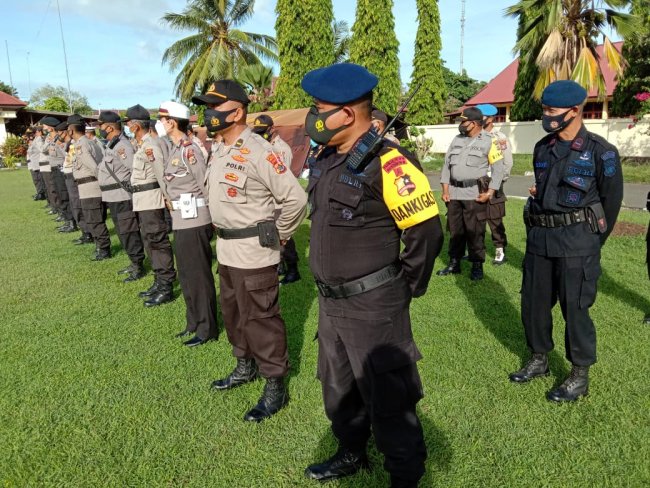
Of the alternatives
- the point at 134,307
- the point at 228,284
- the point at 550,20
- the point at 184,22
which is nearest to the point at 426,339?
the point at 228,284

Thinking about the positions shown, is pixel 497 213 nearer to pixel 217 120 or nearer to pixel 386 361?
pixel 217 120

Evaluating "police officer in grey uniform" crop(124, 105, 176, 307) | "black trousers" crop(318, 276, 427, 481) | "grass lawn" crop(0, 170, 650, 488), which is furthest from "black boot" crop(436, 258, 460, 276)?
"black trousers" crop(318, 276, 427, 481)

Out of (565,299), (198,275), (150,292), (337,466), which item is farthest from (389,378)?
(150,292)

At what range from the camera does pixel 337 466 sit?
2.59 m

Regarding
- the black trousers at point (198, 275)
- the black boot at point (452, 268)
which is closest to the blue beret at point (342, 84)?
the black trousers at point (198, 275)

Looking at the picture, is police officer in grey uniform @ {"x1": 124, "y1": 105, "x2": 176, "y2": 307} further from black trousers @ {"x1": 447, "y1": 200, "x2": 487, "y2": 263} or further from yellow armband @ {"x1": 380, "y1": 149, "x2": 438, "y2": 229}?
yellow armband @ {"x1": 380, "y1": 149, "x2": 438, "y2": 229}

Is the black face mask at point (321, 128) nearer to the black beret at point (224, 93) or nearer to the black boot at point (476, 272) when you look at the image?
the black beret at point (224, 93)

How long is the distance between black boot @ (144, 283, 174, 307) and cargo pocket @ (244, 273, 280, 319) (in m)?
Result: 2.61

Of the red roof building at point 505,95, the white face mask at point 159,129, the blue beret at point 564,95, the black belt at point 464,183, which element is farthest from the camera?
the red roof building at point 505,95

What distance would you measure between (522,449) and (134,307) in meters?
4.23

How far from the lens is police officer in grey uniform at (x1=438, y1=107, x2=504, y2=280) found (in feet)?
18.9

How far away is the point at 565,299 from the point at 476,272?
2.87 metres

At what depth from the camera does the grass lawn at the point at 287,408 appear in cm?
267

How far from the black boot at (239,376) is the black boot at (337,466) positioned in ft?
3.66
